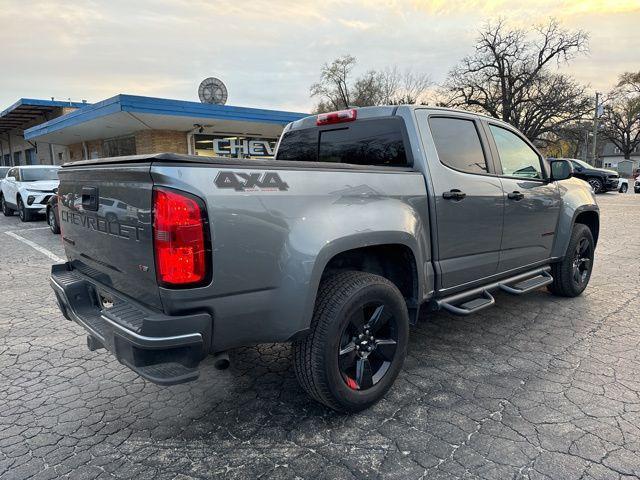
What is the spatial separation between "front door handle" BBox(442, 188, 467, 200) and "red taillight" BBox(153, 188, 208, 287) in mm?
1938

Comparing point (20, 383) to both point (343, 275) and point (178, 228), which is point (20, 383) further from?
point (343, 275)

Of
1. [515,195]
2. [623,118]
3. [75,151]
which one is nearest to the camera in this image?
[515,195]

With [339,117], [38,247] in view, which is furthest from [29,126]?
[339,117]

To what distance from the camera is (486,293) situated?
151 inches

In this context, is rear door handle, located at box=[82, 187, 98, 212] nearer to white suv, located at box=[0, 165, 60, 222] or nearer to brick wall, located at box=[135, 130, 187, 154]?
white suv, located at box=[0, 165, 60, 222]

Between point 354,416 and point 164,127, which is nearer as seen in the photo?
point 354,416

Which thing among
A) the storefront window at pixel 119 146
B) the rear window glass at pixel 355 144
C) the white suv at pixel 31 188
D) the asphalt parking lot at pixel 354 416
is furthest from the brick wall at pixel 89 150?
the rear window glass at pixel 355 144

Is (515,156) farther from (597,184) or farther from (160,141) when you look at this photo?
(597,184)

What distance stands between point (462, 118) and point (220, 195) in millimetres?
2498

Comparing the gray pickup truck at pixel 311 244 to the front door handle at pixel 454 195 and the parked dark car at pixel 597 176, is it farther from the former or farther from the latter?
the parked dark car at pixel 597 176

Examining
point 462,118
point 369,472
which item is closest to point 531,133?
point 462,118

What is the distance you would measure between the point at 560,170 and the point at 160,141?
1573cm

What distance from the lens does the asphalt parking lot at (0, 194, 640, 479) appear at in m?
2.37

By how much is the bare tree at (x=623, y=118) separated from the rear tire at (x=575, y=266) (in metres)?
54.9
